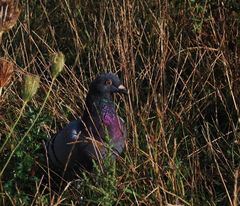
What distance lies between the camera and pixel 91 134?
275 centimetres

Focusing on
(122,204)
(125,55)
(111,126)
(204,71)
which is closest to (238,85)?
(204,71)

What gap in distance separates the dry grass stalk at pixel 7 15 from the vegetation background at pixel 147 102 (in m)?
0.62

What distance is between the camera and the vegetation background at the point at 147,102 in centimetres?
256

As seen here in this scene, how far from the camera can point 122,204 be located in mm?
2564

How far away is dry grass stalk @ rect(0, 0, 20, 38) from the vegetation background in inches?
24.2

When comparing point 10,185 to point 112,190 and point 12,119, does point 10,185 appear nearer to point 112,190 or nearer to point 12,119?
point 112,190

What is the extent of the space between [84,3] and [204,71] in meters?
1.19

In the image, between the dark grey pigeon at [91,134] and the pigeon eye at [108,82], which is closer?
the dark grey pigeon at [91,134]

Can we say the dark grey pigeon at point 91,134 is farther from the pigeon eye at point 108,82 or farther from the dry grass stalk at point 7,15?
the dry grass stalk at point 7,15

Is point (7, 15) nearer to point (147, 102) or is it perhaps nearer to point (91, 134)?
point (91, 134)

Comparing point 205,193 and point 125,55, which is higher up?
point 125,55

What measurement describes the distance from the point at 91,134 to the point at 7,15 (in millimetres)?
1081

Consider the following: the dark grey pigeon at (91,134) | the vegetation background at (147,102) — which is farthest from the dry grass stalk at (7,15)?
the dark grey pigeon at (91,134)

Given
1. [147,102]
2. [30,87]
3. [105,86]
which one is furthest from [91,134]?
[30,87]
